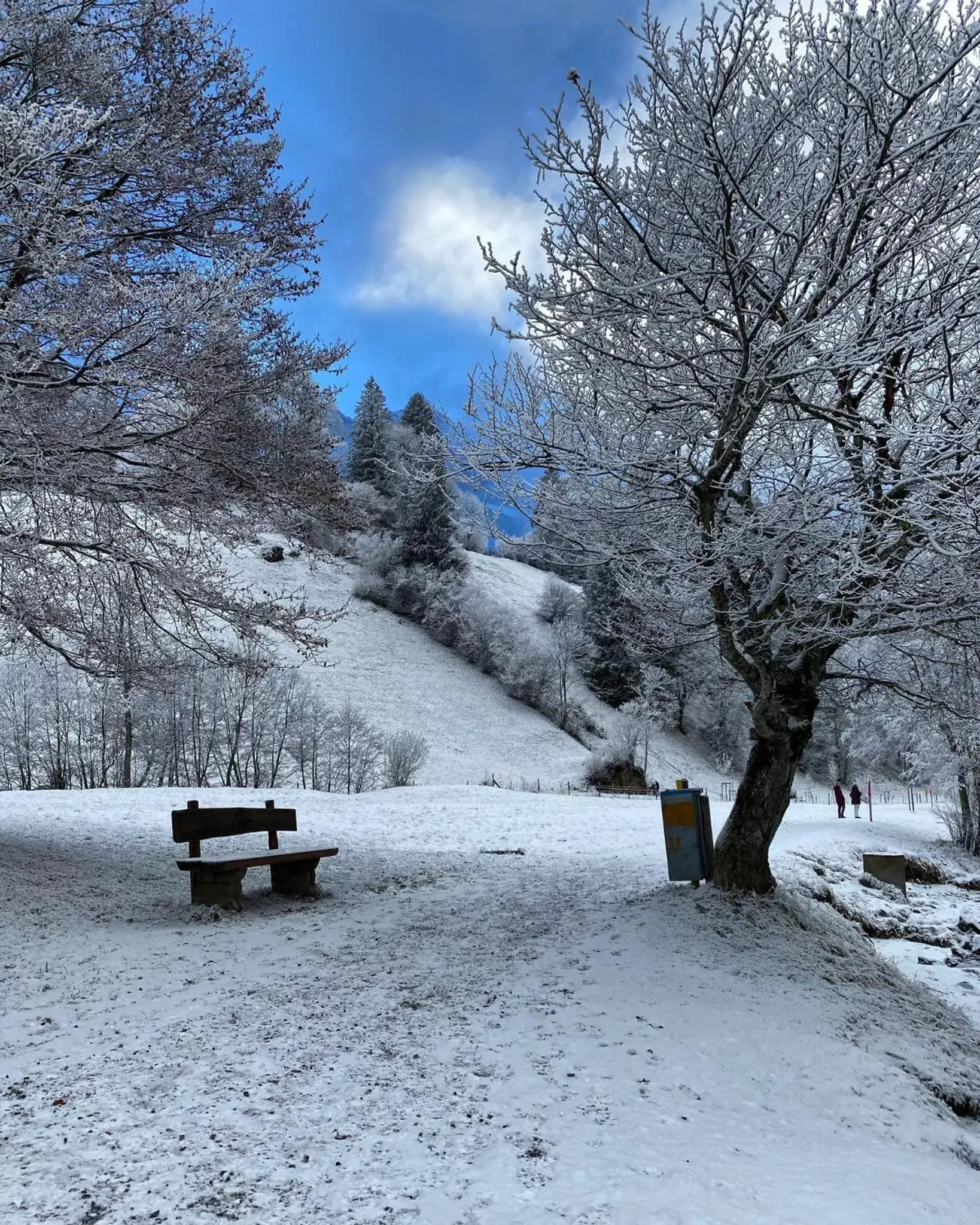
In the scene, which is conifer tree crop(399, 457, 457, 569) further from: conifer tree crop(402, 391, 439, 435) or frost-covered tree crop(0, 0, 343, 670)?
frost-covered tree crop(0, 0, 343, 670)

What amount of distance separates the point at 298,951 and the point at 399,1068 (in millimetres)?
1941

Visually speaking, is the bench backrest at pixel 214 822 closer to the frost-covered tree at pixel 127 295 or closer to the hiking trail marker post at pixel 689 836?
the frost-covered tree at pixel 127 295

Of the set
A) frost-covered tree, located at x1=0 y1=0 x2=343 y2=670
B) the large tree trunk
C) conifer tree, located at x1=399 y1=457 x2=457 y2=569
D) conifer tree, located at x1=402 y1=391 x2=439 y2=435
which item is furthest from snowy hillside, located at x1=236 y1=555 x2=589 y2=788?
the large tree trunk

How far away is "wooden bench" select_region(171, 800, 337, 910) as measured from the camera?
20.7 ft

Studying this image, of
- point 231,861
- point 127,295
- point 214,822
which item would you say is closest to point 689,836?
point 231,861

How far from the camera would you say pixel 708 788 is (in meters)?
34.0

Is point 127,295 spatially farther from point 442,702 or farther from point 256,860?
point 442,702

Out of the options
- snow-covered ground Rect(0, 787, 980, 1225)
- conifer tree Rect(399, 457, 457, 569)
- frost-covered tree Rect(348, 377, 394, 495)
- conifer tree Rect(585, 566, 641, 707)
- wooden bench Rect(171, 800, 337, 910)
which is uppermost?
frost-covered tree Rect(348, 377, 394, 495)

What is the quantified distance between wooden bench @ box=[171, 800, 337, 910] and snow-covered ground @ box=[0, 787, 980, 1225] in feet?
0.82

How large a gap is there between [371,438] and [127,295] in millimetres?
41586

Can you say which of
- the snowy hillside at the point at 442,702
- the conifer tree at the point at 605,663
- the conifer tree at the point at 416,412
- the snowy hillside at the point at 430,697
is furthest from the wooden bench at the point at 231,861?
the conifer tree at the point at 416,412

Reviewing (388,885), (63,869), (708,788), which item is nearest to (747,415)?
(388,885)

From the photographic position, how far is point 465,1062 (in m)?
3.61

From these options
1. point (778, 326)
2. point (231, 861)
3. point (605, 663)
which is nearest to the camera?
point (778, 326)
